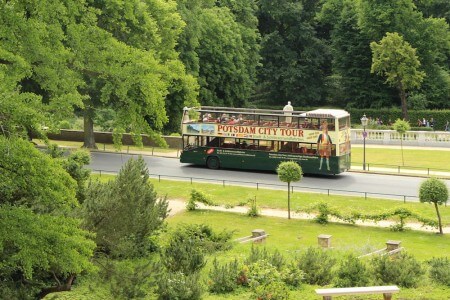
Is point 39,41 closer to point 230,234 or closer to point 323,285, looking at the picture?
point 323,285

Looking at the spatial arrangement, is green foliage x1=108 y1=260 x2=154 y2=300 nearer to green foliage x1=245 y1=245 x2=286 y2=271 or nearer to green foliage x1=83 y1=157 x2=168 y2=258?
green foliage x1=83 y1=157 x2=168 y2=258

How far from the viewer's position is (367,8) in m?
82.6

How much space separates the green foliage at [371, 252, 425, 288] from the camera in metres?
20.2

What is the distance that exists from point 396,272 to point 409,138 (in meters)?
46.9

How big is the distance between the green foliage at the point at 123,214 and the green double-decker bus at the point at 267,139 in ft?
76.1

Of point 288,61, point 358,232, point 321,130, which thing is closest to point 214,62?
point 288,61

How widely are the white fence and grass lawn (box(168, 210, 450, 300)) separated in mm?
31635

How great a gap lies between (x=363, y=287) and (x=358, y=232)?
15.5 m

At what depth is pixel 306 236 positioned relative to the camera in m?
33.1

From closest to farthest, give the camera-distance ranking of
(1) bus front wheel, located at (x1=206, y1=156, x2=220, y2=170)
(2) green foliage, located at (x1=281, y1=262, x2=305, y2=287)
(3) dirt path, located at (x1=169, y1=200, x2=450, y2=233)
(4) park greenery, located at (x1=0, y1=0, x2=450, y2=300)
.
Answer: (4) park greenery, located at (x1=0, y1=0, x2=450, y2=300) → (2) green foliage, located at (x1=281, y1=262, x2=305, y2=287) → (3) dirt path, located at (x1=169, y1=200, x2=450, y2=233) → (1) bus front wheel, located at (x1=206, y1=156, x2=220, y2=170)

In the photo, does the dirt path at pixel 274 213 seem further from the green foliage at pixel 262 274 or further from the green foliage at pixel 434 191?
the green foliage at pixel 262 274

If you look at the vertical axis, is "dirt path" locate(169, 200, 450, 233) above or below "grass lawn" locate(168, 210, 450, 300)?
above

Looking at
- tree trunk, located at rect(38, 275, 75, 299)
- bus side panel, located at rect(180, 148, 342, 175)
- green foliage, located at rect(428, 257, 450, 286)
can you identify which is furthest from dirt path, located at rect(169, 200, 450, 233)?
tree trunk, located at rect(38, 275, 75, 299)

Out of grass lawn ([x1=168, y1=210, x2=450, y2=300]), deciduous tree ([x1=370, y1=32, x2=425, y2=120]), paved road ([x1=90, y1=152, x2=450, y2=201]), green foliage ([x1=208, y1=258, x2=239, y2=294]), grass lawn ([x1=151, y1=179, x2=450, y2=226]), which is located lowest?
grass lawn ([x1=168, y1=210, x2=450, y2=300])
